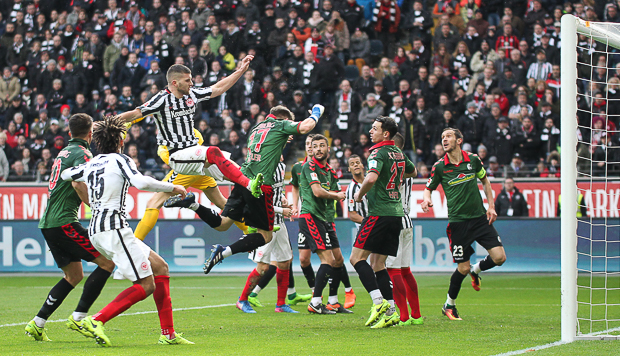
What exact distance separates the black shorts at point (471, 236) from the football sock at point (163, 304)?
3.85 metres

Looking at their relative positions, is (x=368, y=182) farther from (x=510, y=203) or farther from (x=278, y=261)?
(x=510, y=203)

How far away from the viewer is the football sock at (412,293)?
8.14m

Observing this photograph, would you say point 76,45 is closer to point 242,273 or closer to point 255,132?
point 242,273

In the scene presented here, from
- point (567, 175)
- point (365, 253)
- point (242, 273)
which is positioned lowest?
point (242, 273)

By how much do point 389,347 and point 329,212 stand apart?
358 cm

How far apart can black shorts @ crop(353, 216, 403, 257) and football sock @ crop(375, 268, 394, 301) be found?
24 centimetres

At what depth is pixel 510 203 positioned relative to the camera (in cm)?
1538

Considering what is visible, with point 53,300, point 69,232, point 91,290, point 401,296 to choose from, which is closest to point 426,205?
point 401,296

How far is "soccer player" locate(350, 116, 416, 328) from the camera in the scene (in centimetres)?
757

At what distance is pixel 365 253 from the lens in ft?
25.3

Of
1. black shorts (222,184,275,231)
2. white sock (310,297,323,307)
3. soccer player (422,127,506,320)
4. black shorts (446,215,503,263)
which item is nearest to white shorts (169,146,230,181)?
black shorts (222,184,275,231)

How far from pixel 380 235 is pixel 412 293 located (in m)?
1.07

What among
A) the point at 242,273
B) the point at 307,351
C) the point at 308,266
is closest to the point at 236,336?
the point at 307,351

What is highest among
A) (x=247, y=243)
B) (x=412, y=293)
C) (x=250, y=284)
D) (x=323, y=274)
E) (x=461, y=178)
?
(x=461, y=178)
